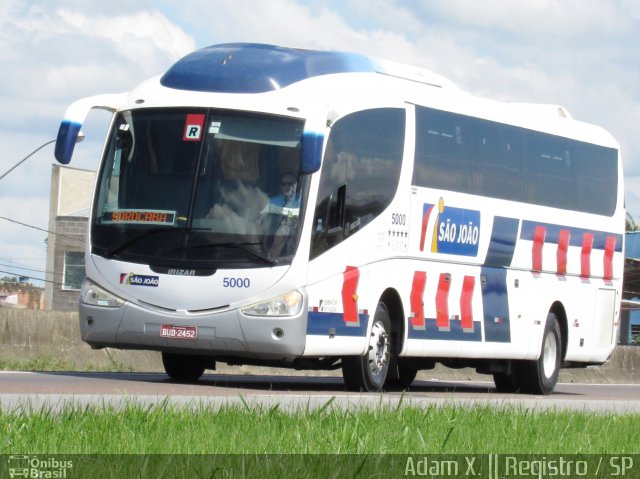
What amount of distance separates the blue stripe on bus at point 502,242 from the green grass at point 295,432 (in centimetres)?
815

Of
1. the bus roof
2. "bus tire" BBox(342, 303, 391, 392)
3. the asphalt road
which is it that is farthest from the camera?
"bus tire" BBox(342, 303, 391, 392)

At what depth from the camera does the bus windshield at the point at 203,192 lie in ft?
53.2

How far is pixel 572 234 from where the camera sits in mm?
22031

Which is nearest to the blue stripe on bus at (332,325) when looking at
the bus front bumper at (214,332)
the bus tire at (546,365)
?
the bus front bumper at (214,332)

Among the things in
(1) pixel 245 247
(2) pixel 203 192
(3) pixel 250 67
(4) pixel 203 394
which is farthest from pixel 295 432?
(3) pixel 250 67

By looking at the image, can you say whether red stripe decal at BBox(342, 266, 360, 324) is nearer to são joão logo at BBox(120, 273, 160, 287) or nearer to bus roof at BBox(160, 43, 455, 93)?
são joão logo at BBox(120, 273, 160, 287)

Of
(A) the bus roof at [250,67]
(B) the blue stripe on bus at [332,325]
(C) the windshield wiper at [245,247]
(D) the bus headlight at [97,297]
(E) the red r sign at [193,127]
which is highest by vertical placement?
(A) the bus roof at [250,67]

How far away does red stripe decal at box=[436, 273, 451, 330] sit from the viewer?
742 inches

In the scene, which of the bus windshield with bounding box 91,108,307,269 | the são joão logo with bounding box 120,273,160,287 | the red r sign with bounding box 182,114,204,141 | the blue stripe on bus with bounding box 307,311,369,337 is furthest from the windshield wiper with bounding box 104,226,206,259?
the blue stripe on bus with bounding box 307,311,369,337

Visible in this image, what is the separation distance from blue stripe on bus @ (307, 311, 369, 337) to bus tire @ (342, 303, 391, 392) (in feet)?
0.98

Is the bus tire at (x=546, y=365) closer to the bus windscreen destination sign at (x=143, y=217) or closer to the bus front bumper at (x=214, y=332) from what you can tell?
the bus front bumper at (x=214, y=332)

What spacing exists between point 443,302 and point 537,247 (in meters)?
2.62

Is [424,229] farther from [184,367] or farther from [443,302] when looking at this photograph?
[184,367]

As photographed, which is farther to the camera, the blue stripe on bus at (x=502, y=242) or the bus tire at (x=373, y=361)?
the blue stripe on bus at (x=502, y=242)
